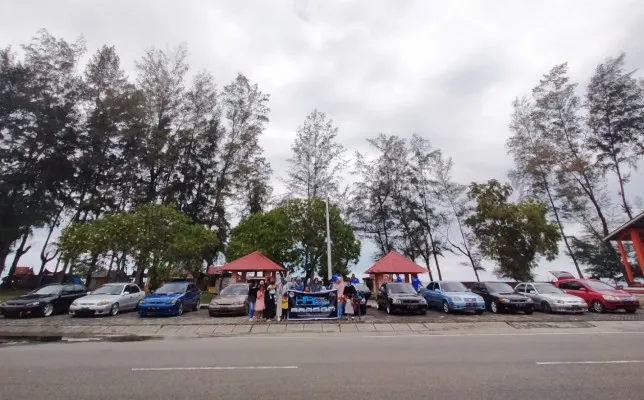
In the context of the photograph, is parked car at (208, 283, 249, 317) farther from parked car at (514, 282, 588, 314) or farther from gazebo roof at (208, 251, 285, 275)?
parked car at (514, 282, 588, 314)

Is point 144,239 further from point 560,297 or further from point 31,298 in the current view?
point 560,297

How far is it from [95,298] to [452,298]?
16591 millimetres

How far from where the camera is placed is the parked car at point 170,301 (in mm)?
17453

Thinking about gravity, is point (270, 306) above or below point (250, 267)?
below

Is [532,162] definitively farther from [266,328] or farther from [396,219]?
[266,328]

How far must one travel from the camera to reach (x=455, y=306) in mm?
17641

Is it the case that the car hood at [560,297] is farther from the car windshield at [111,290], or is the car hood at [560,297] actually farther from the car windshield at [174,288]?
the car windshield at [111,290]

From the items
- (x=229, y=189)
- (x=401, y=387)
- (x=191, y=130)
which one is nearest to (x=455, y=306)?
(x=401, y=387)

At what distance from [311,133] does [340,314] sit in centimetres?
2543

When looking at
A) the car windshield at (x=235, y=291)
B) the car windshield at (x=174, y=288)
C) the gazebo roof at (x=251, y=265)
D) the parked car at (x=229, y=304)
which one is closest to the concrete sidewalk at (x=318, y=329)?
the parked car at (x=229, y=304)

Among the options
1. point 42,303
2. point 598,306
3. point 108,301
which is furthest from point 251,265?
point 598,306

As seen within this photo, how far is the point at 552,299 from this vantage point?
1822 centimetres

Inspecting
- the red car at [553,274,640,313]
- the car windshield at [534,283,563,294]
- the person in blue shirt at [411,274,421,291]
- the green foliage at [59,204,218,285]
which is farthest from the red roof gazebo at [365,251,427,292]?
the green foliage at [59,204,218,285]

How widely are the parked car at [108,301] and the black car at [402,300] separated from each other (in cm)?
1286
